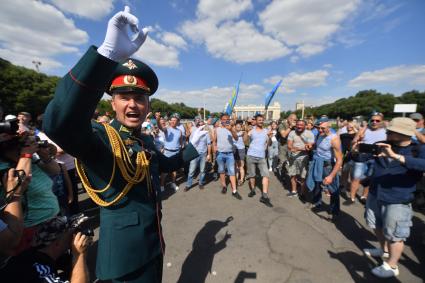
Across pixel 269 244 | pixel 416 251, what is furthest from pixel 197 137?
pixel 416 251

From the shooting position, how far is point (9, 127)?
5.08 ft

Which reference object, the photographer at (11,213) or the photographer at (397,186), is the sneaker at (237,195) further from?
the photographer at (11,213)

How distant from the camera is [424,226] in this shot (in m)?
3.81

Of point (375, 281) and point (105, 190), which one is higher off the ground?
point (105, 190)

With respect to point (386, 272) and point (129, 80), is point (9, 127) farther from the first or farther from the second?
point (386, 272)

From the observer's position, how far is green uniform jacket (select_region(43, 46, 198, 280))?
30.5 inches

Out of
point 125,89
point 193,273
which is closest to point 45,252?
point 125,89

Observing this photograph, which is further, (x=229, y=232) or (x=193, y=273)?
(x=229, y=232)

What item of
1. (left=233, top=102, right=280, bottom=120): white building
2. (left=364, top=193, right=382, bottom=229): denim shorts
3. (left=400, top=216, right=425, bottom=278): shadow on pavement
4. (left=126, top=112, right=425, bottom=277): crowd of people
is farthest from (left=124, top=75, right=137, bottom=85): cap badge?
(left=233, top=102, right=280, bottom=120): white building

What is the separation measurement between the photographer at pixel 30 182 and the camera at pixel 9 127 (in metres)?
0.05

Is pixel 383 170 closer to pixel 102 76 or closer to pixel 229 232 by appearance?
pixel 229 232

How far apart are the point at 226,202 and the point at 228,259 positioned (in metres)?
2.01

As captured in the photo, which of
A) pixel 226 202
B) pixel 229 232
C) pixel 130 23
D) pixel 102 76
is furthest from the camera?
pixel 226 202

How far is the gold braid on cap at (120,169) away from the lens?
1221mm
